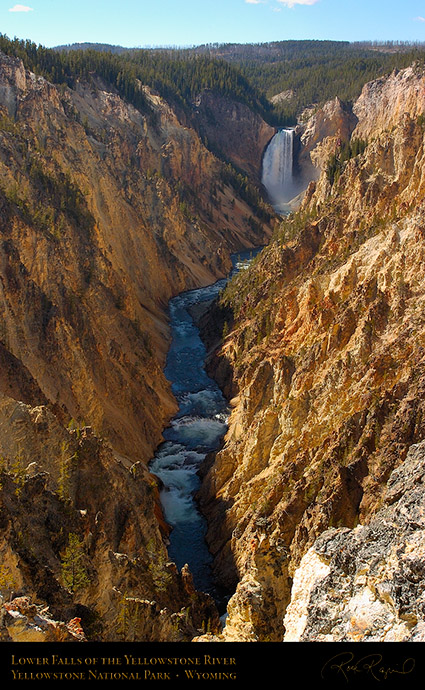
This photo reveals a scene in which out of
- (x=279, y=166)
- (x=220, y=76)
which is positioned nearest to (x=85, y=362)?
(x=279, y=166)

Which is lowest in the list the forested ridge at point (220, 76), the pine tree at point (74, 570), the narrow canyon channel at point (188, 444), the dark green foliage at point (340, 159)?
the narrow canyon channel at point (188, 444)

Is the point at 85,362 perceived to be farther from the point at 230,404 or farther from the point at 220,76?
the point at 220,76

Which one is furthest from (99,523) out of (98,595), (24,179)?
(24,179)

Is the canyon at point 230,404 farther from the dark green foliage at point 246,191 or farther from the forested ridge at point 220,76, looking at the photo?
the dark green foliage at point 246,191

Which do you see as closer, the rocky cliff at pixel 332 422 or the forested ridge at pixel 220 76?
the rocky cliff at pixel 332 422

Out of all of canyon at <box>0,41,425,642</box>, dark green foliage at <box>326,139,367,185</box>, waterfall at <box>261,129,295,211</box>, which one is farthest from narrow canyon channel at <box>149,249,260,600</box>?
waterfall at <box>261,129,295,211</box>

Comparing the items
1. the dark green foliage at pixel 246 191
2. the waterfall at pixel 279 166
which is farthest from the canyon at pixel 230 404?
the waterfall at pixel 279 166
